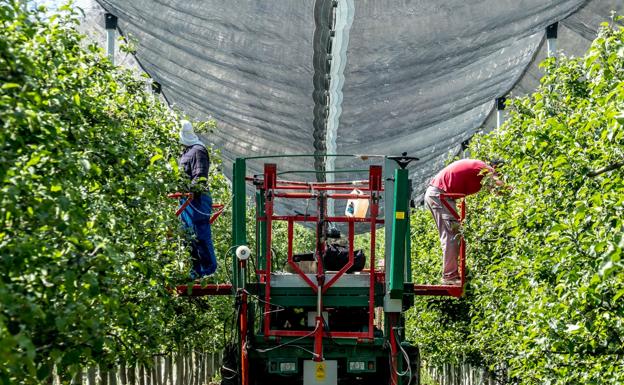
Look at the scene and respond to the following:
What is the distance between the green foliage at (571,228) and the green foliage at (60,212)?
254 centimetres

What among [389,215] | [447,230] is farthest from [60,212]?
[447,230]

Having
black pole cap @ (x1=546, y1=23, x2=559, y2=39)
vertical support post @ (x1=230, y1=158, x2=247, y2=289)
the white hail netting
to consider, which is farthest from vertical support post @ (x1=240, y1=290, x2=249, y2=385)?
black pole cap @ (x1=546, y1=23, x2=559, y2=39)

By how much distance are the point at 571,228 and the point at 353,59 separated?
9607 mm

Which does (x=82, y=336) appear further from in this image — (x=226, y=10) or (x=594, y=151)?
(x=226, y=10)

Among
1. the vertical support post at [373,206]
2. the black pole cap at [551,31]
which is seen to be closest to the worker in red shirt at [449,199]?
the vertical support post at [373,206]

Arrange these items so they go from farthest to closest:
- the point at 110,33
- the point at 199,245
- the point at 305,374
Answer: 1. the point at 110,33
2. the point at 199,245
3. the point at 305,374

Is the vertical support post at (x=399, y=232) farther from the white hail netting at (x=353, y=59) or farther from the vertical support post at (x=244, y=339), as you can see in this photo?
the white hail netting at (x=353, y=59)

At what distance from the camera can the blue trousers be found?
11039 mm

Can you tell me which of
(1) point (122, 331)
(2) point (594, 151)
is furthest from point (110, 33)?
(2) point (594, 151)

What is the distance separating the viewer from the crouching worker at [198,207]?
36.0 ft

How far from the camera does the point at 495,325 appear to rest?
10.2m

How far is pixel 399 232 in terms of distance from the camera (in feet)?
32.5

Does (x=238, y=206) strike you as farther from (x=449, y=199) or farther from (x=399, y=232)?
(x=449, y=199)

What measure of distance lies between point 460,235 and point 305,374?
309 cm
